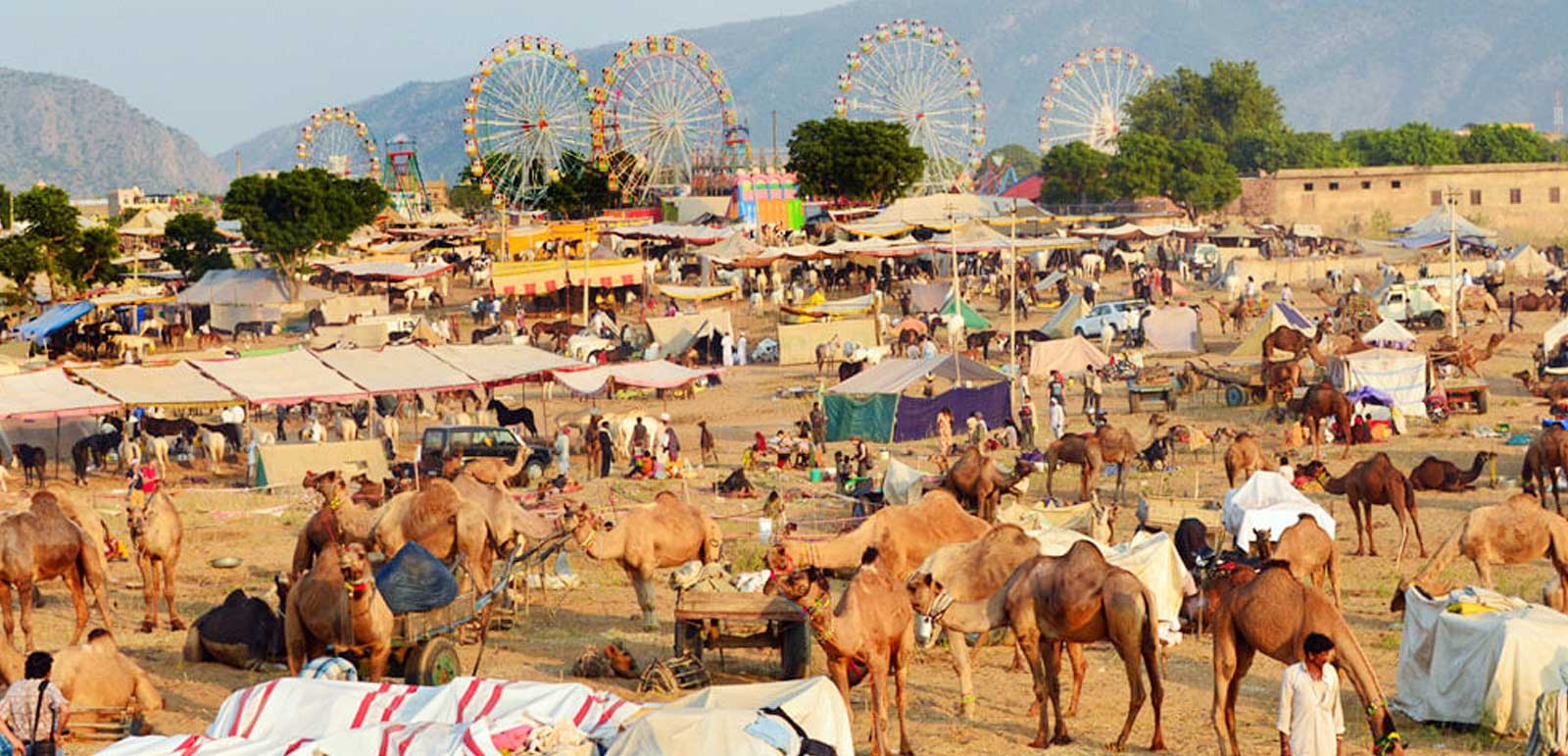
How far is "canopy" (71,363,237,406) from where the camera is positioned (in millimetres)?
32125

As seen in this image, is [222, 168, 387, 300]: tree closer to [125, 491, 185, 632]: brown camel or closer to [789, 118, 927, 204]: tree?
[789, 118, 927, 204]: tree

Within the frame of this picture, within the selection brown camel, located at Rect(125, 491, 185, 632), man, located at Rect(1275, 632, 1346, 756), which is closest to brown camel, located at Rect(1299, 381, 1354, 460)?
brown camel, located at Rect(125, 491, 185, 632)

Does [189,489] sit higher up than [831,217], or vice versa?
[831,217]

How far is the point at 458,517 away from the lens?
66.2 ft

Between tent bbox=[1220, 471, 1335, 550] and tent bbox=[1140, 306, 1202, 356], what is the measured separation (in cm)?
2594

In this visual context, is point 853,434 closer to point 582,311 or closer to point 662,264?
point 582,311

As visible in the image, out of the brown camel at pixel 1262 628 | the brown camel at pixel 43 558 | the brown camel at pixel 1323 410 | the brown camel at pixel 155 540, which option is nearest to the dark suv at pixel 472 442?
the brown camel at pixel 155 540

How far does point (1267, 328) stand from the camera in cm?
4434

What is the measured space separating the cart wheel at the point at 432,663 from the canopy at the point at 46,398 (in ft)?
57.6

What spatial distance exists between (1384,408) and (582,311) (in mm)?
32941

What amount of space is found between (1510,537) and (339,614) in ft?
36.9

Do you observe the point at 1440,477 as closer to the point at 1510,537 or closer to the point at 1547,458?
the point at 1547,458

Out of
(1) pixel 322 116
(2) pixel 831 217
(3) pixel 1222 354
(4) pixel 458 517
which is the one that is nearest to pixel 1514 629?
(4) pixel 458 517

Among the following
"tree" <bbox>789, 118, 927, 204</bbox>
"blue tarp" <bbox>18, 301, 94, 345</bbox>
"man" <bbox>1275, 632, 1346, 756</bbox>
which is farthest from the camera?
"tree" <bbox>789, 118, 927, 204</bbox>
